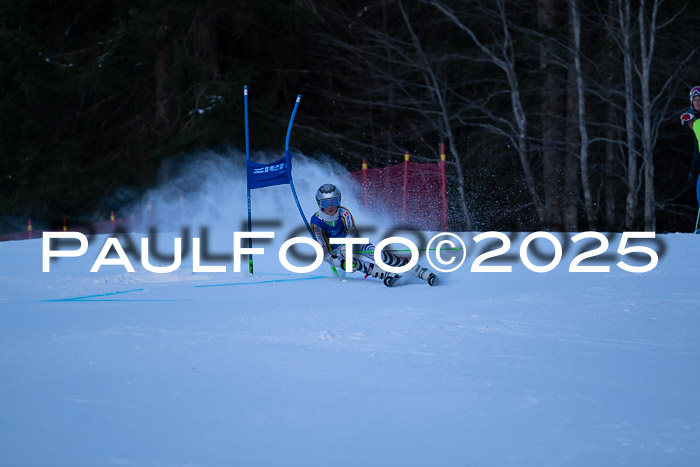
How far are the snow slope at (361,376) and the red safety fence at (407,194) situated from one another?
7.48 meters

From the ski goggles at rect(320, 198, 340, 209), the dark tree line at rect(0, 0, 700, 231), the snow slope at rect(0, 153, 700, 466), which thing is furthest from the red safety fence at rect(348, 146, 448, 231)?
the snow slope at rect(0, 153, 700, 466)

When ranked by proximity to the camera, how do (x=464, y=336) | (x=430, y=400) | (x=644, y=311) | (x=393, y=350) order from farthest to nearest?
1. (x=644, y=311)
2. (x=464, y=336)
3. (x=393, y=350)
4. (x=430, y=400)

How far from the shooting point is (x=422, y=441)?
13.2 feet

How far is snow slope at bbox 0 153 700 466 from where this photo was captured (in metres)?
3.94

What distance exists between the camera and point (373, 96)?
82.8 feet

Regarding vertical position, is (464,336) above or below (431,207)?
below

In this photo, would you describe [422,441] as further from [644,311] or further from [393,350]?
[644,311]

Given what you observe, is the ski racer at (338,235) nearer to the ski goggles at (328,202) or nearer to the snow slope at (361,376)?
the ski goggles at (328,202)

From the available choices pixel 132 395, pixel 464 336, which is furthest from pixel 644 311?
pixel 132 395

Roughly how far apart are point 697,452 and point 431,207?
12685 mm

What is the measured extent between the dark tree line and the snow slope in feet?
38.6

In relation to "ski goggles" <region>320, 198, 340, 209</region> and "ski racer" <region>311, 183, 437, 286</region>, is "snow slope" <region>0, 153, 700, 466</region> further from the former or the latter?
"ski goggles" <region>320, 198, 340, 209</region>

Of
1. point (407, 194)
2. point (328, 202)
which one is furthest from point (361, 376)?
point (407, 194)

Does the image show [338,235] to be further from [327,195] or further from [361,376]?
[361,376]
